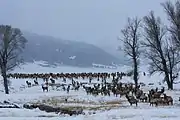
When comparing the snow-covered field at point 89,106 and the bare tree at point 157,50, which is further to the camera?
the bare tree at point 157,50

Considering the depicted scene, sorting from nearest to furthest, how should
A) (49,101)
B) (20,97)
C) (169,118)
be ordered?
1. (169,118)
2. (49,101)
3. (20,97)

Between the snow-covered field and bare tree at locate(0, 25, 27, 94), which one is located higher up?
bare tree at locate(0, 25, 27, 94)

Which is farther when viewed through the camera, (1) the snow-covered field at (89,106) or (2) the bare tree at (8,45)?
(2) the bare tree at (8,45)

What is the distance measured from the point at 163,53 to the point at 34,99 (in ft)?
62.8

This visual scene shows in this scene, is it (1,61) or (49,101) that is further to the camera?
(1,61)

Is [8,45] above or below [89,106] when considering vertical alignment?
above

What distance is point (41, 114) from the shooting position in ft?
96.4

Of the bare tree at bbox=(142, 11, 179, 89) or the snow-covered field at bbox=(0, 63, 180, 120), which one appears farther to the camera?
the bare tree at bbox=(142, 11, 179, 89)

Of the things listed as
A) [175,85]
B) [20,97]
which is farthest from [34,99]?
[175,85]

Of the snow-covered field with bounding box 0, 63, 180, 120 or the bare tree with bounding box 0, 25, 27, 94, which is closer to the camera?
the snow-covered field with bounding box 0, 63, 180, 120

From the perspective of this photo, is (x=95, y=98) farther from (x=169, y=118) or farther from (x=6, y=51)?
(x=169, y=118)

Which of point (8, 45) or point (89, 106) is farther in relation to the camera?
point (8, 45)

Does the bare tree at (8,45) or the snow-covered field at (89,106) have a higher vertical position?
the bare tree at (8,45)

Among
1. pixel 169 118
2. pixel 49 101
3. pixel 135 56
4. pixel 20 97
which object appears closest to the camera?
pixel 169 118
